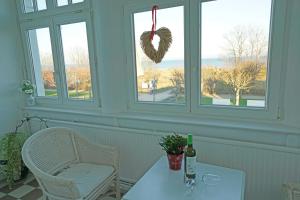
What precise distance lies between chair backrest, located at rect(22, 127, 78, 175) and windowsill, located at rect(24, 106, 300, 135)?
0.36 metres

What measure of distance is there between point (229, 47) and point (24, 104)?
2.63 meters

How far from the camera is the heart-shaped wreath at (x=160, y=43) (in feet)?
5.46

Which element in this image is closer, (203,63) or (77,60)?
(203,63)

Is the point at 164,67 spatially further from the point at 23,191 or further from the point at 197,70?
the point at 23,191

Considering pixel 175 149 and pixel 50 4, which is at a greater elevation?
pixel 50 4

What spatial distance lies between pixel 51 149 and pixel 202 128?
1380mm

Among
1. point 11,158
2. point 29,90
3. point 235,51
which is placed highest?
point 235,51

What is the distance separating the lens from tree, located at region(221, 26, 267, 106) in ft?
5.58

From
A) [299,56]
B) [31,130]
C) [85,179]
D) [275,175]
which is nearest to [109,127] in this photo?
[85,179]

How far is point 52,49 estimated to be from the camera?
2.56m

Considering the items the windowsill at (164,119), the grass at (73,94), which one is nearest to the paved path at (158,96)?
the windowsill at (164,119)

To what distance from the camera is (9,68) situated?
2.71m

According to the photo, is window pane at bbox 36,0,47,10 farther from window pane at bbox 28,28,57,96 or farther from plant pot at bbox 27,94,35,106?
plant pot at bbox 27,94,35,106

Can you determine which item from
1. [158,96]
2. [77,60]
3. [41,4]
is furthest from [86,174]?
[41,4]
